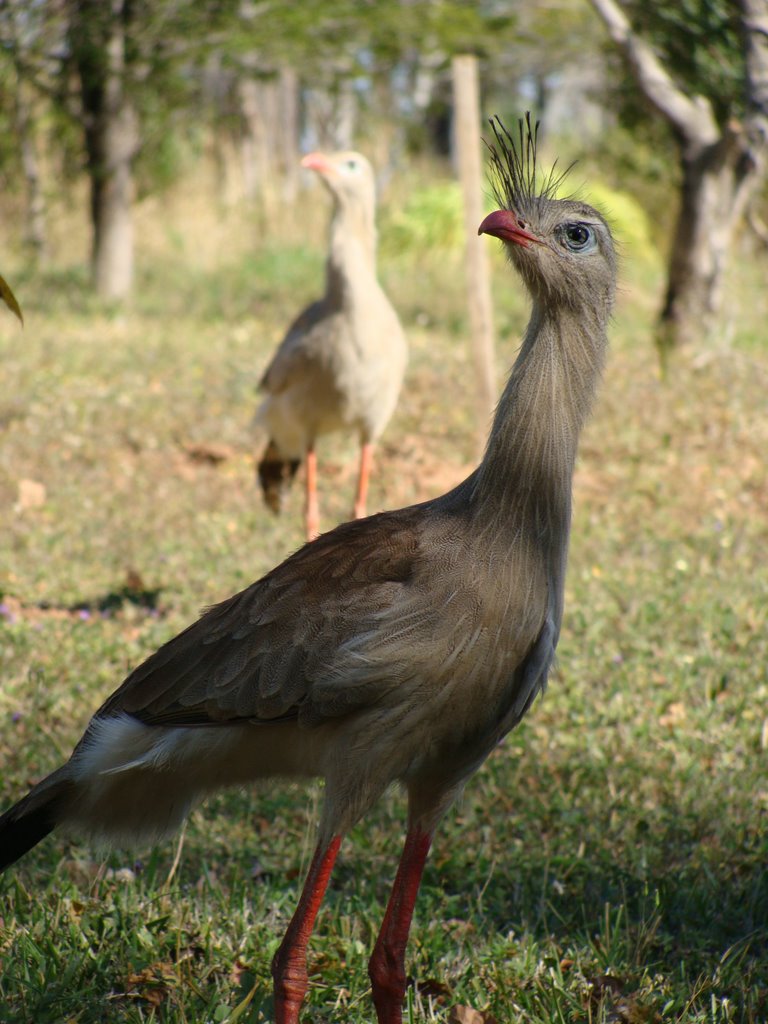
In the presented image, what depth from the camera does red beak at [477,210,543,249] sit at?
7.63ft

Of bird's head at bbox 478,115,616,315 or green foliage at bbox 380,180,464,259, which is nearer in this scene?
bird's head at bbox 478,115,616,315

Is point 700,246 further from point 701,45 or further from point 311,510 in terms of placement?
A: point 311,510

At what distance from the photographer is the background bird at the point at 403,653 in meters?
2.31

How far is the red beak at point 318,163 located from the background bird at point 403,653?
12.8 ft

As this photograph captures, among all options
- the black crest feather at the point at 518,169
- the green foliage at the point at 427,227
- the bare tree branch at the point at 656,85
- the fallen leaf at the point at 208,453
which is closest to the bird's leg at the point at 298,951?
the black crest feather at the point at 518,169

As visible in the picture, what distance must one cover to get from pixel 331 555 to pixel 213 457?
4.97m

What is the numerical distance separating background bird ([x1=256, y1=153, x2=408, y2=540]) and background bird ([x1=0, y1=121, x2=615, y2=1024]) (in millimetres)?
3513

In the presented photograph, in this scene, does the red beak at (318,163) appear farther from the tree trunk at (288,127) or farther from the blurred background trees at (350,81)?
the tree trunk at (288,127)

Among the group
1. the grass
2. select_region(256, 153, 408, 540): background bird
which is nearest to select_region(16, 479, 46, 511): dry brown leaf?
the grass

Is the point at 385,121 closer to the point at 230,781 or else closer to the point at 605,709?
the point at 605,709

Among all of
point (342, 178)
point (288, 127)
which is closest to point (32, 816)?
point (342, 178)

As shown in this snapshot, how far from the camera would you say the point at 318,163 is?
20.7 feet

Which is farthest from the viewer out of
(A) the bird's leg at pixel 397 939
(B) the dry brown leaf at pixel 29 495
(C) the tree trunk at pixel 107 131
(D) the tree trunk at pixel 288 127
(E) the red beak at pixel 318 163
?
(D) the tree trunk at pixel 288 127

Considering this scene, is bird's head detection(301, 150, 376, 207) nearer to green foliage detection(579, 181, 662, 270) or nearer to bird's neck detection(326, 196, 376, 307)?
bird's neck detection(326, 196, 376, 307)
